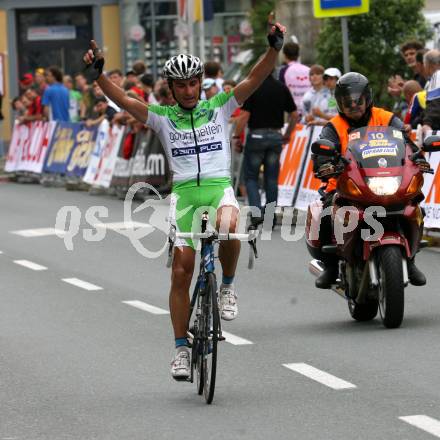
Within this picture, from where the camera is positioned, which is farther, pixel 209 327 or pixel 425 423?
pixel 209 327

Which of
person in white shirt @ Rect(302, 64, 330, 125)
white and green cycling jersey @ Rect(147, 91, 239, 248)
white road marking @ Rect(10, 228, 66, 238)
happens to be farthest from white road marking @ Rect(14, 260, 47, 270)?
white and green cycling jersey @ Rect(147, 91, 239, 248)

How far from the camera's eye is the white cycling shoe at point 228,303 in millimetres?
8914

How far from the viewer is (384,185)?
404 inches

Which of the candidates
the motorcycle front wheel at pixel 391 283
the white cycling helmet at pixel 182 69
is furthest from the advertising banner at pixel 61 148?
the white cycling helmet at pixel 182 69

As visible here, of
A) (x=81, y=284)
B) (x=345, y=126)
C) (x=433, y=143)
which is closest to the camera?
(x=433, y=143)

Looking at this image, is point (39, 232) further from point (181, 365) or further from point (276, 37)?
point (181, 365)

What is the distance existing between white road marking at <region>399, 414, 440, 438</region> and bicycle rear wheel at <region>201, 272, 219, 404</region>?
1.11 meters

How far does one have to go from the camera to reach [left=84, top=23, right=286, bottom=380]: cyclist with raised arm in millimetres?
8578

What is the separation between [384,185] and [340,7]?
8.46 meters

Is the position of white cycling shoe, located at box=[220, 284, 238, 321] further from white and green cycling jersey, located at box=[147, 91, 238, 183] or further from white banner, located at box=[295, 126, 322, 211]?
white banner, located at box=[295, 126, 322, 211]

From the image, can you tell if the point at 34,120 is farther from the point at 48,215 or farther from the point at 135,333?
the point at 135,333

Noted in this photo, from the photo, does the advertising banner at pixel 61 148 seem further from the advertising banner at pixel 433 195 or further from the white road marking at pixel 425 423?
the white road marking at pixel 425 423

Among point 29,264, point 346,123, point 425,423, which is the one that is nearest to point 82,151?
point 29,264

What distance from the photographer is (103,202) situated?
23172 millimetres
